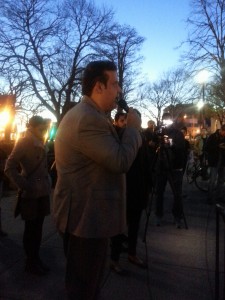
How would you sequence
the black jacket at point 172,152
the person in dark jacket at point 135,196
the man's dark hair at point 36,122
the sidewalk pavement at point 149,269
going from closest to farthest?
the sidewalk pavement at point 149,269, the man's dark hair at point 36,122, the person in dark jacket at point 135,196, the black jacket at point 172,152

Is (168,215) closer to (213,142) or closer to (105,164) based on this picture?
(213,142)

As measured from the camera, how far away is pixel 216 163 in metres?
8.75

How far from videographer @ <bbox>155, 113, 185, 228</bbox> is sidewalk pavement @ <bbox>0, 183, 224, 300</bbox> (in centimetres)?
31

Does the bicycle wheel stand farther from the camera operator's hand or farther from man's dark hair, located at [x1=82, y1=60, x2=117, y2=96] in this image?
man's dark hair, located at [x1=82, y1=60, x2=117, y2=96]

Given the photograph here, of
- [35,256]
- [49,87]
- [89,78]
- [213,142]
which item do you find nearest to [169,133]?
[213,142]

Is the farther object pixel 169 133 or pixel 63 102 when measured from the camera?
pixel 63 102

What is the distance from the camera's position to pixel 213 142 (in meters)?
8.75

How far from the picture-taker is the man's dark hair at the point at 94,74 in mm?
2119

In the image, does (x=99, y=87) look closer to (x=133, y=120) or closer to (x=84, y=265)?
(x=133, y=120)

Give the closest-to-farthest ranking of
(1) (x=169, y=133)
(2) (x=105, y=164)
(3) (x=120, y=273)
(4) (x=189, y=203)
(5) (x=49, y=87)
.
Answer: (2) (x=105, y=164), (3) (x=120, y=273), (1) (x=169, y=133), (4) (x=189, y=203), (5) (x=49, y=87)

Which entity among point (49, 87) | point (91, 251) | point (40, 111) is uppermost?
point (49, 87)

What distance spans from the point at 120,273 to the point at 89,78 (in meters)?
2.63

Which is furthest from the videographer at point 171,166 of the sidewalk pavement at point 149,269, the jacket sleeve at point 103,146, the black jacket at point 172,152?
the jacket sleeve at point 103,146

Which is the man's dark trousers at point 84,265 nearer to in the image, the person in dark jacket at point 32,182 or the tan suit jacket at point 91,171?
the tan suit jacket at point 91,171
